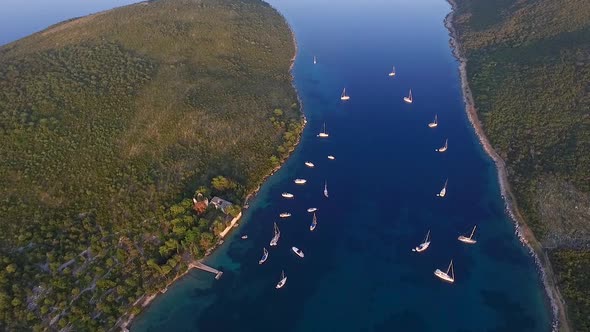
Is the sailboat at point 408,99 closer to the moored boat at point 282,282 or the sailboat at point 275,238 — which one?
the sailboat at point 275,238

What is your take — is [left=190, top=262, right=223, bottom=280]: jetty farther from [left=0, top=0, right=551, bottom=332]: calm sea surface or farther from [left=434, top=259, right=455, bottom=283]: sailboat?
[left=434, top=259, right=455, bottom=283]: sailboat

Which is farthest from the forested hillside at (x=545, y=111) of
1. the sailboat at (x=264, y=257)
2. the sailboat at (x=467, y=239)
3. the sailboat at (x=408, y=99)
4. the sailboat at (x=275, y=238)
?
the sailboat at (x=264, y=257)

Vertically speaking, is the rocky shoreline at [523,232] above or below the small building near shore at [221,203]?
below

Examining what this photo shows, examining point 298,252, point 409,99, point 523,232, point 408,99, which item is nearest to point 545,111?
point 409,99

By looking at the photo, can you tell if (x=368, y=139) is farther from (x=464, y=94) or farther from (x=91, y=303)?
(x=91, y=303)

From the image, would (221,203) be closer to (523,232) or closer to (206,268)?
(206,268)
